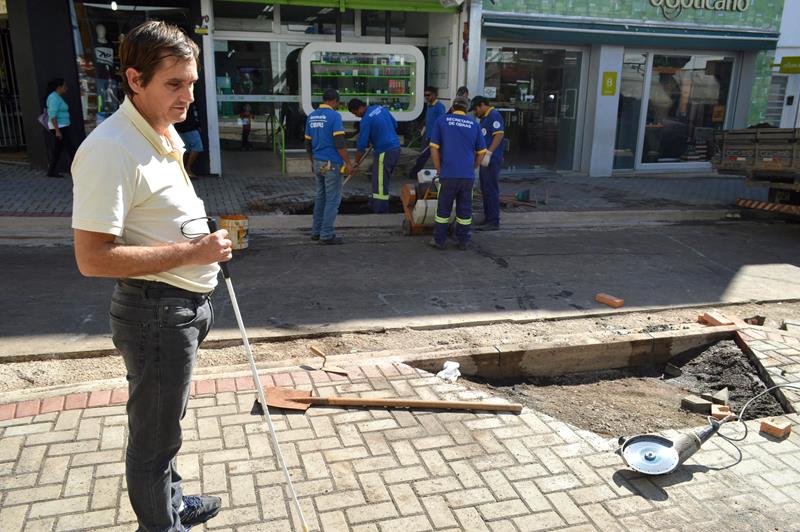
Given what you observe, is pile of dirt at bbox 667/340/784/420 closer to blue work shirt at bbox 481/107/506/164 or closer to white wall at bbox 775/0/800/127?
blue work shirt at bbox 481/107/506/164

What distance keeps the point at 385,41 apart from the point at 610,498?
12.0 meters

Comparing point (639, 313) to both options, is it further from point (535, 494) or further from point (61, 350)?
point (61, 350)

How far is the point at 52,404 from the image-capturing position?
3.79 meters

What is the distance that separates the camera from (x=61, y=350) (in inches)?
188

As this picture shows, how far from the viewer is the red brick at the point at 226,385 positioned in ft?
13.4

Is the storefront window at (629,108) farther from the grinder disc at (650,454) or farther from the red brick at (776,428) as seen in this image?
the grinder disc at (650,454)

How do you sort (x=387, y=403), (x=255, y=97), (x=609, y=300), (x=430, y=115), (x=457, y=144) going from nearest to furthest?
(x=387, y=403)
(x=609, y=300)
(x=457, y=144)
(x=430, y=115)
(x=255, y=97)

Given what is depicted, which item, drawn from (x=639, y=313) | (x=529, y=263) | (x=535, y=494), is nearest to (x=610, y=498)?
(x=535, y=494)

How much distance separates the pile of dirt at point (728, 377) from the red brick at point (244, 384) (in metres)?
3.28

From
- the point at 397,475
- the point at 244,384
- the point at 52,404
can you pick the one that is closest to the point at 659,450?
the point at 397,475

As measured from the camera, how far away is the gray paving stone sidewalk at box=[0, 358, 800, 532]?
9.80 ft

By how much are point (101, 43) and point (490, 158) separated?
7947 mm

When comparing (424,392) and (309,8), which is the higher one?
(309,8)

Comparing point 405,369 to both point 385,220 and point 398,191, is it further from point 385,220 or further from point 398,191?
point 398,191
